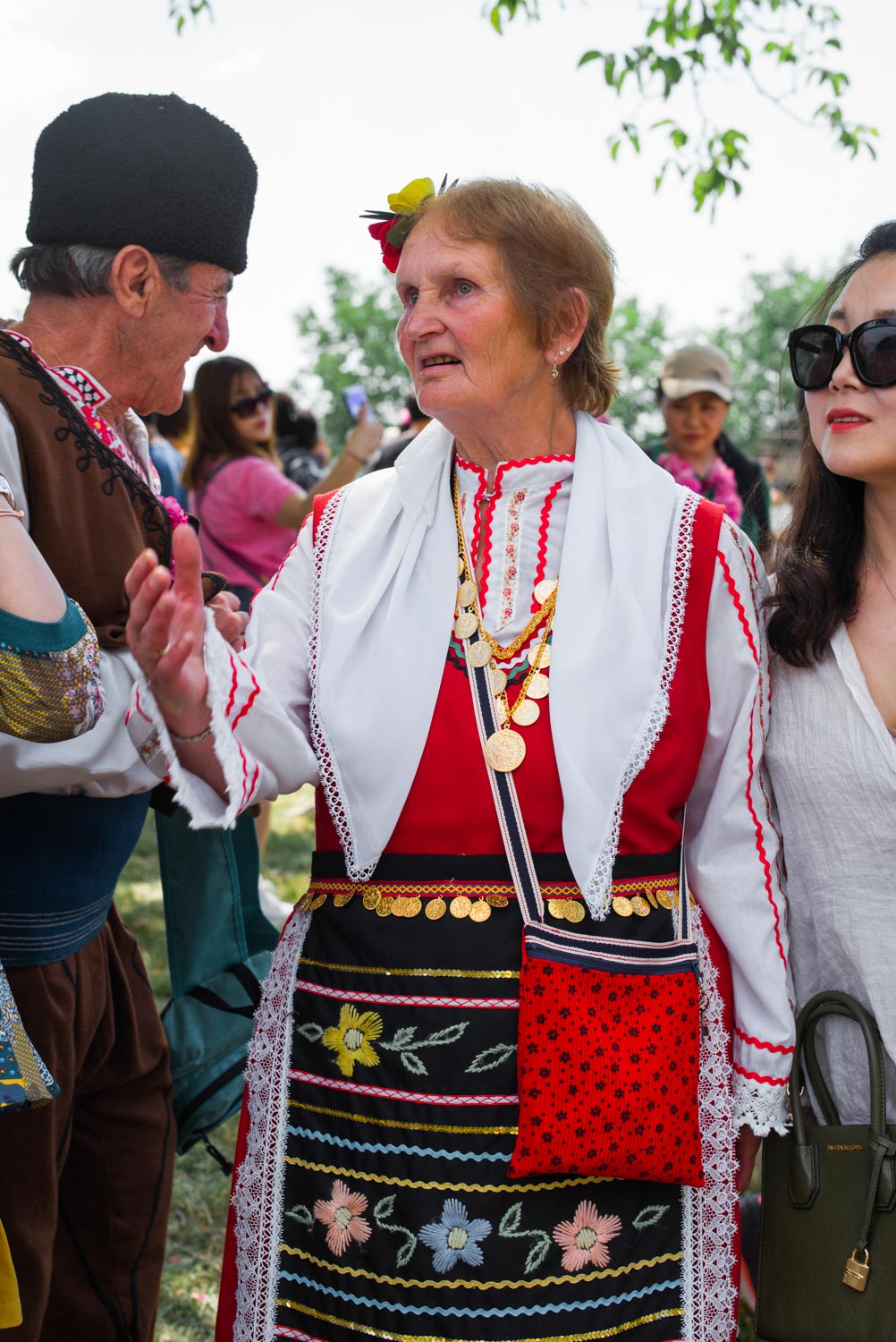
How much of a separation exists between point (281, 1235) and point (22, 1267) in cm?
41

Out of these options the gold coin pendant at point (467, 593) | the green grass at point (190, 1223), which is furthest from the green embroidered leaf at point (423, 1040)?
the green grass at point (190, 1223)

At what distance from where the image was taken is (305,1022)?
78.9 inches

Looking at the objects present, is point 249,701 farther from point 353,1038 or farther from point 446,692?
point 353,1038

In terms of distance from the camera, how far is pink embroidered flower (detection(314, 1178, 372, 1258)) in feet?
6.20

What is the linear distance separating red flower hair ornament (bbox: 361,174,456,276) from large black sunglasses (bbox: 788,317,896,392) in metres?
0.67

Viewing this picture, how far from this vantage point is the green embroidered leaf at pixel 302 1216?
6.34ft

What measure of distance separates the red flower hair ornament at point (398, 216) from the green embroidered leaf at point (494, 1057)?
1330 millimetres

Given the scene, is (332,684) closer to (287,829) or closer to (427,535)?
(427,535)

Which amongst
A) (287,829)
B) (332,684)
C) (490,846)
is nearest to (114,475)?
(332,684)

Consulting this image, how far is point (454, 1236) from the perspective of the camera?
1841mm

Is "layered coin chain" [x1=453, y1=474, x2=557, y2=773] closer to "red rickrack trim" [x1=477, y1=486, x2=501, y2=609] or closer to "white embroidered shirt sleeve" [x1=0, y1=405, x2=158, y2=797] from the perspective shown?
"red rickrack trim" [x1=477, y1=486, x2=501, y2=609]

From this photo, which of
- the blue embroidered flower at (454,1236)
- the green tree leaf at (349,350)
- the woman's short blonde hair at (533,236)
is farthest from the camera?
the green tree leaf at (349,350)

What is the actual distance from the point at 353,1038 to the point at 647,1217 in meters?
0.53

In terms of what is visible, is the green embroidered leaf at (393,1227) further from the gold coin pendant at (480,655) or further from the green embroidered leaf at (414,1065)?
the gold coin pendant at (480,655)
